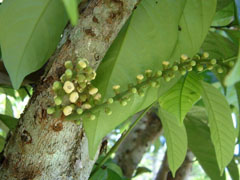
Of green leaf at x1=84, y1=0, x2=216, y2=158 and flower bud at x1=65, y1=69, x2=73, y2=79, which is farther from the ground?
flower bud at x1=65, y1=69, x2=73, y2=79

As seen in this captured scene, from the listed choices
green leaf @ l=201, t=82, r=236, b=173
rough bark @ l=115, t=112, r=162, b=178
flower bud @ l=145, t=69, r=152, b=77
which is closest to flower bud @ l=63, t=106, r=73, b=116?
flower bud @ l=145, t=69, r=152, b=77

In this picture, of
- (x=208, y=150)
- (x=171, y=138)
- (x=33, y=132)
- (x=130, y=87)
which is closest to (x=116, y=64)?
(x=130, y=87)

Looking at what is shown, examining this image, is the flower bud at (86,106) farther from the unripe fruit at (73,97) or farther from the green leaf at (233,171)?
the green leaf at (233,171)

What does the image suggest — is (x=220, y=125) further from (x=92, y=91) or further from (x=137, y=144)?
(x=137, y=144)

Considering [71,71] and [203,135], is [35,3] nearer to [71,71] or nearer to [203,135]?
[71,71]

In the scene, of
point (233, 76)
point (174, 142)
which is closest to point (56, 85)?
point (233, 76)

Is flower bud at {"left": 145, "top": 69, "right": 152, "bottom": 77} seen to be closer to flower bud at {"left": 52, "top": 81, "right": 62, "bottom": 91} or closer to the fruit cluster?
the fruit cluster
